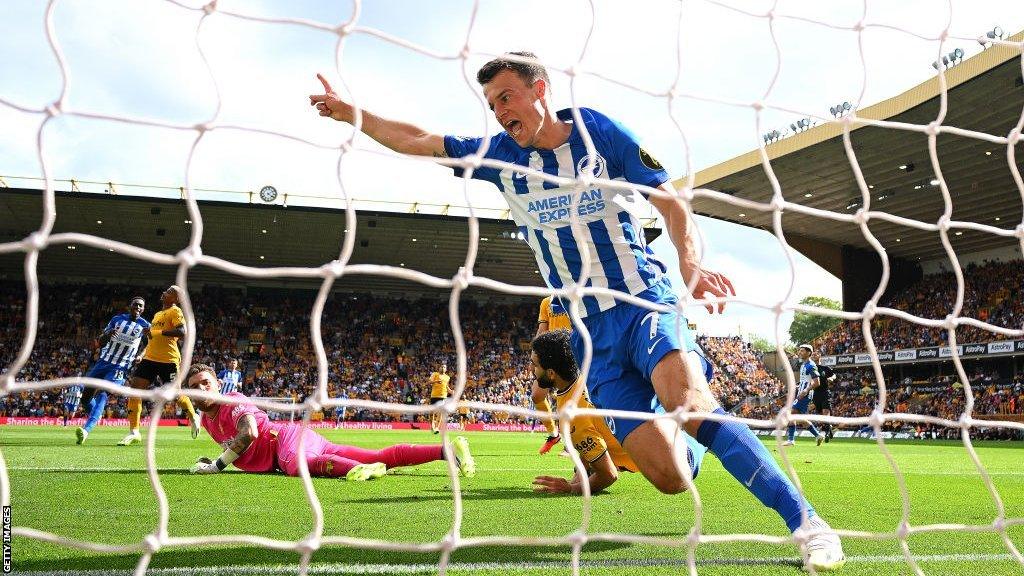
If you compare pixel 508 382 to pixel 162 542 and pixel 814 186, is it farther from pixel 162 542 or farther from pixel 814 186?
pixel 162 542

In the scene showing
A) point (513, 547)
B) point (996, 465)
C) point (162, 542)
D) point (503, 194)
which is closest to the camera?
point (162, 542)

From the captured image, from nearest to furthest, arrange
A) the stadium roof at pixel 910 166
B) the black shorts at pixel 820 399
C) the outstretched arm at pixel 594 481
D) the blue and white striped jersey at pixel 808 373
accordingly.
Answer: the outstretched arm at pixel 594 481 < the blue and white striped jersey at pixel 808 373 < the black shorts at pixel 820 399 < the stadium roof at pixel 910 166

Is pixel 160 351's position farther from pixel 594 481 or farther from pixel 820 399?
pixel 820 399

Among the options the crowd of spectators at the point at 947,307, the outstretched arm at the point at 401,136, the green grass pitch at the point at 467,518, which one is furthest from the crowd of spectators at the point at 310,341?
the outstretched arm at the point at 401,136

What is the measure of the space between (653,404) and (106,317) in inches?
1267

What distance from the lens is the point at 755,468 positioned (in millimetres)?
2914

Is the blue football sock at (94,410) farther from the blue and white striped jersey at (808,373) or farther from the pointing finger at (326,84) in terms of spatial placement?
the blue and white striped jersey at (808,373)

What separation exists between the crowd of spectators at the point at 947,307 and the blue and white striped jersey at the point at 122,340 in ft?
85.1

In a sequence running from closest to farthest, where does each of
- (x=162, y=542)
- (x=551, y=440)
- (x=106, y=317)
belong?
(x=162, y=542)
(x=551, y=440)
(x=106, y=317)

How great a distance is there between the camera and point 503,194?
3.56m

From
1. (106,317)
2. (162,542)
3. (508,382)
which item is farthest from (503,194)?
(106,317)

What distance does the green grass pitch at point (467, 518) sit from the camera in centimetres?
281

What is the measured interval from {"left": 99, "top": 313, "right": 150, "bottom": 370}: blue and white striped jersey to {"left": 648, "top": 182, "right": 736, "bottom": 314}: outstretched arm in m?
8.40

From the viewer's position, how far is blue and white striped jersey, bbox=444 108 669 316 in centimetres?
334
